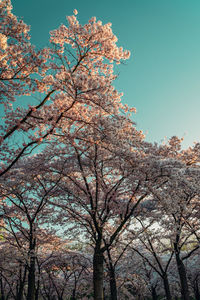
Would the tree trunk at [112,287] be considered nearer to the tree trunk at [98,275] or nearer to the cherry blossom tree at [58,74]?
the tree trunk at [98,275]

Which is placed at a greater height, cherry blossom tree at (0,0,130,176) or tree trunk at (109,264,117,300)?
cherry blossom tree at (0,0,130,176)

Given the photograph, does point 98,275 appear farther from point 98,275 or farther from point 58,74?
point 58,74

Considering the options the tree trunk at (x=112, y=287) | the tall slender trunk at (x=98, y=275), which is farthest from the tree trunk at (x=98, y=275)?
the tree trunk at (x=112, y=287)

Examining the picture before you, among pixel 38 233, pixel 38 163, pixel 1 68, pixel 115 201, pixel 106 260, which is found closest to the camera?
pixel 1 68

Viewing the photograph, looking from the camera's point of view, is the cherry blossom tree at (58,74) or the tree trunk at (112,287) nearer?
the cherry blossom tree at (58,74)

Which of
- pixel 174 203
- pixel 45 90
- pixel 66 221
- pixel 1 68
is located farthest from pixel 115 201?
pixel 1 68

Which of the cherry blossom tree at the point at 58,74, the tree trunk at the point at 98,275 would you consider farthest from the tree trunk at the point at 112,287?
the cherry blossom tree at the point at 58,74

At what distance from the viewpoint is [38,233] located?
1819cm

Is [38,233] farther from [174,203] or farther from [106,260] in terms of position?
[174,203]

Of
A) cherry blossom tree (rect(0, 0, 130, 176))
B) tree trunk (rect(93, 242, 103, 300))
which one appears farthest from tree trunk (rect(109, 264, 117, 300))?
cherry blossom tree (rect(0, 0, 130, 176))

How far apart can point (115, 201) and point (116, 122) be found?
7.09m

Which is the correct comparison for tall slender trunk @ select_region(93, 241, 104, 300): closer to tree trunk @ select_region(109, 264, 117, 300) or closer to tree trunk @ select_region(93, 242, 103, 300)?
tree trunk @ select_region(93, 242, 103, 300)

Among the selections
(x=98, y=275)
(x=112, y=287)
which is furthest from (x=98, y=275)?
(x=112, y=287)

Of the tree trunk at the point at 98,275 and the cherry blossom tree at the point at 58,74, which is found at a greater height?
the cherry blossom tree at the point at 58,74
